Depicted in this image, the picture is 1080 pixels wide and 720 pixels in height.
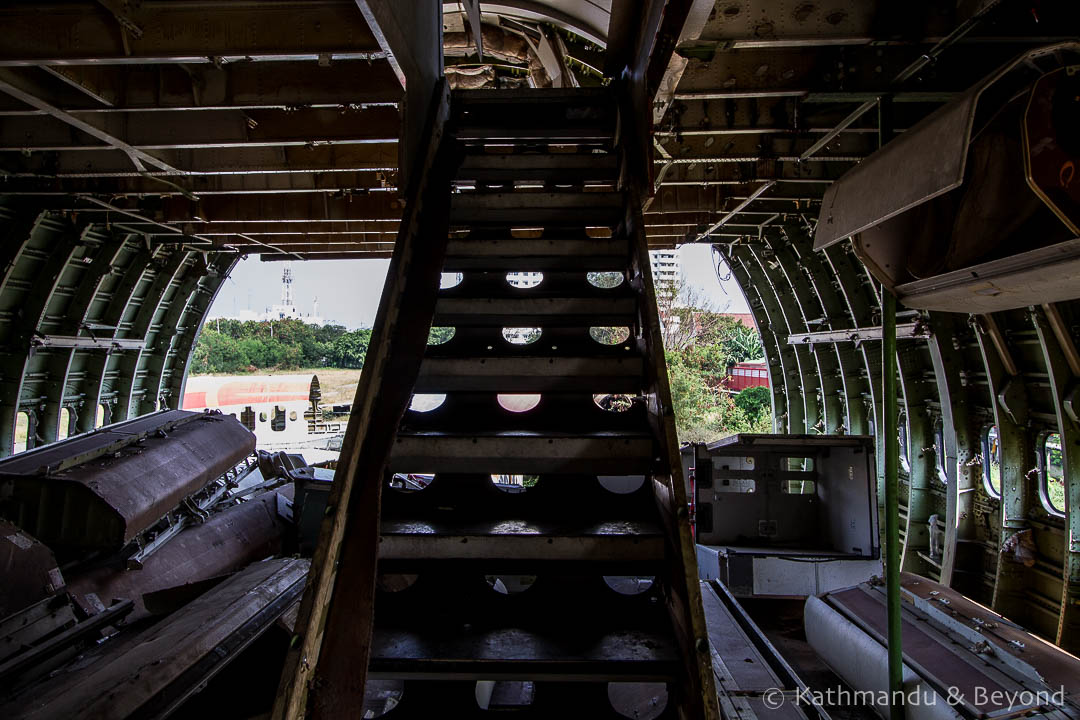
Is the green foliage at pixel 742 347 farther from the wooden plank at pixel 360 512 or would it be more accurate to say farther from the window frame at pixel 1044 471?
the wooden plank at pixel 360 512

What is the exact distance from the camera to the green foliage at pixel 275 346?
37875 millimetres

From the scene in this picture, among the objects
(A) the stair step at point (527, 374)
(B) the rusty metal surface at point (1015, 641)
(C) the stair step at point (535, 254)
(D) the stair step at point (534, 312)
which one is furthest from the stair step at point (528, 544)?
(B) the rusty metal surface at point (1015, 641)

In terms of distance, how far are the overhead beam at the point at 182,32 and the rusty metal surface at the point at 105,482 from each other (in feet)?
12.5

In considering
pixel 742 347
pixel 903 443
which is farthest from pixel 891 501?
pixel 742 347

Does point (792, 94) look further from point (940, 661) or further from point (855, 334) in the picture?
point (855, 334)

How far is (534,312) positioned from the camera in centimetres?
306

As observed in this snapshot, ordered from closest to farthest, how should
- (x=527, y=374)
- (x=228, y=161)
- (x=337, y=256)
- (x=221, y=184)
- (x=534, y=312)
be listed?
1. (x=527, y=374)
2. (x=534, y=312)
3. (x=228, y=161)
4. (x=221, y=184)
5. (x=337, y=256)

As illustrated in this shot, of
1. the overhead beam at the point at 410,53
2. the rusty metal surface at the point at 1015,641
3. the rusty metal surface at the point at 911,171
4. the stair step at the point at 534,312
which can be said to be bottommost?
the rusty metal surface at the point at 1015,641

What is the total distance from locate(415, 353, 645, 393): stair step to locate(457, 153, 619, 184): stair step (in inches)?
67.1

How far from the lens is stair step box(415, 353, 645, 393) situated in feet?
9.20

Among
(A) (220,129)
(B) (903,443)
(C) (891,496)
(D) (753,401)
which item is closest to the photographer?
(C) (891,496)

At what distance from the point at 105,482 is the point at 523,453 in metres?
5.39

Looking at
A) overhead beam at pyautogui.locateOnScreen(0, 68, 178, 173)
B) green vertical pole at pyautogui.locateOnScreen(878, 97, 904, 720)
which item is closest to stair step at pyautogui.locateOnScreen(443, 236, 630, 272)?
green vertical pole at pyautogui.locateOnScreen(878, 97, 904, 720)

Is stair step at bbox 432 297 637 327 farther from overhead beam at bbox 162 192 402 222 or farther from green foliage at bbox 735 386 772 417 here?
green foliage at bbox 735 386 772 417
